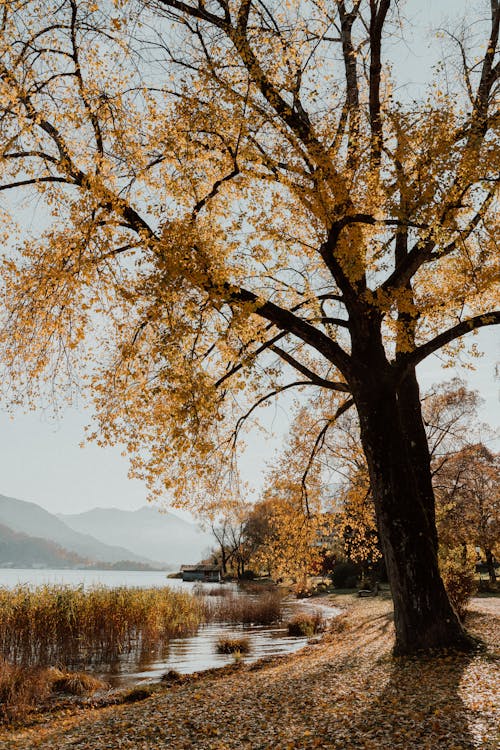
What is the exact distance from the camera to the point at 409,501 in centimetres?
948

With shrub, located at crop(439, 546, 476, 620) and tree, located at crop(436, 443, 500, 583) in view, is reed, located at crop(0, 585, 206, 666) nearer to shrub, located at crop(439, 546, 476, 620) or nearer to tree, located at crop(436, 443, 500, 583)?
shrub, located at crop(439, 546, 476, 620)

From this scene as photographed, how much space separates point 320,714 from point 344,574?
3420 centimetres

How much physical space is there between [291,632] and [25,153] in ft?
55.3

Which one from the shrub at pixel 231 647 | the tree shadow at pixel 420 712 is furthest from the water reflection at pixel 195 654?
the tree shadow at pixel 420 712

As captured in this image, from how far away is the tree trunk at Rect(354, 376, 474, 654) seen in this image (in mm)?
9102

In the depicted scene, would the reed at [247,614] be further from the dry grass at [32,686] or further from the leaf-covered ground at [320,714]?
the leaf-covered ground at [320,714]

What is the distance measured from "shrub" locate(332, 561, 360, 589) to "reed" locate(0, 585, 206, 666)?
23.7 meters

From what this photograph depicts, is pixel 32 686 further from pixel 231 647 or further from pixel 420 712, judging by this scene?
pixel 420 712

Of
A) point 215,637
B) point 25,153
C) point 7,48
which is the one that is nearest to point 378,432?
point 25,153

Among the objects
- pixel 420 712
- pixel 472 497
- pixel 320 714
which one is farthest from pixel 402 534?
pixel 472 497

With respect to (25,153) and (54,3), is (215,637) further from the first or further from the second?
(54,3)

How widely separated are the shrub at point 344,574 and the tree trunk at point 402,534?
3058cm

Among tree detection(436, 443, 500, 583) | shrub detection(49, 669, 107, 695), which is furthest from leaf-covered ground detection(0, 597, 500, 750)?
tree detection(436, 443, 500, 583)

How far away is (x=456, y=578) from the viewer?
14859 millimetres
